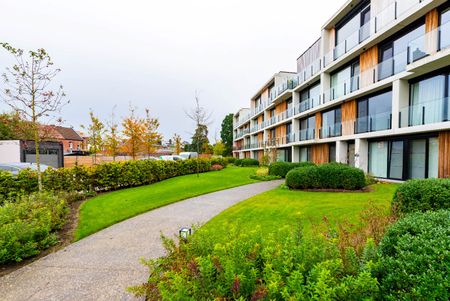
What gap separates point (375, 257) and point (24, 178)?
1262cm

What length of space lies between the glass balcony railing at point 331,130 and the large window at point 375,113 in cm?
195

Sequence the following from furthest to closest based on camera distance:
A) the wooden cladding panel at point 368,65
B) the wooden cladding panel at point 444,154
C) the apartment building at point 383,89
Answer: the wooden cladding panel at point 368,65 < the apartment building at point 383,89 < the wooden cladding panel at point 444,154

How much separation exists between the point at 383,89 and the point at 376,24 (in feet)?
13.9

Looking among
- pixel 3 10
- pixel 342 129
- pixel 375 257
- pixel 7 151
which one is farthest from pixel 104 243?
pixel 7 151

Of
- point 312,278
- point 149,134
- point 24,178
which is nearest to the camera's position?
point 312,278

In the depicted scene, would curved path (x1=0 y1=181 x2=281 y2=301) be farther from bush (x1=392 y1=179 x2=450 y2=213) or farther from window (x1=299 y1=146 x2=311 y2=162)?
window (x1=299 y1=146 x2=311 y2=162)

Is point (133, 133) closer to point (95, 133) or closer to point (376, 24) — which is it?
point (95, 133)

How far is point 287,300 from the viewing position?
181 centimetres

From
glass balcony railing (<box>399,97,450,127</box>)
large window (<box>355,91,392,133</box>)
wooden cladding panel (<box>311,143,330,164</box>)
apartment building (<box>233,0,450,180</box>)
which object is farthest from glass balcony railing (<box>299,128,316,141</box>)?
glass balcony railing (<box>399,97,450,127</box>)

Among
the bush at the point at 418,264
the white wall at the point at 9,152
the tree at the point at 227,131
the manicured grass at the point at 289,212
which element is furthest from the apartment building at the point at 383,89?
the tree at the point at 227,131

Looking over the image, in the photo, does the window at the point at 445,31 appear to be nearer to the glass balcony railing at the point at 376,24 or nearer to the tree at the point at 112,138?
the glass balcony railing at the point at 376,24

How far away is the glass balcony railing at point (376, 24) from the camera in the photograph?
13.0 meters

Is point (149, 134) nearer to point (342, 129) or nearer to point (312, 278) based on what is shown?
point (342, 129)

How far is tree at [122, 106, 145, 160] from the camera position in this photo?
2152 centimetres
